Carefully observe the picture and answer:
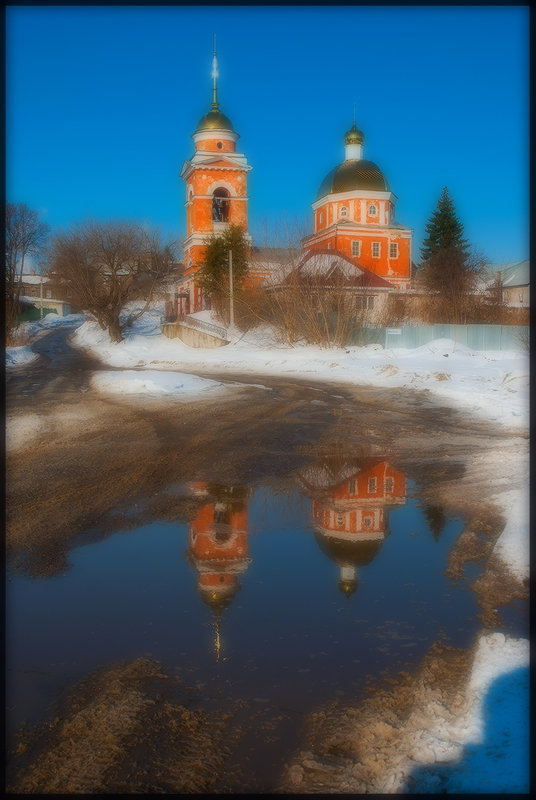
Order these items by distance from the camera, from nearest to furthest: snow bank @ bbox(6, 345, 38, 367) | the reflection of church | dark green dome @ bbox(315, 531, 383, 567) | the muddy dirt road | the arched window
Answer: the muddy dirt road < dark green dome @ bbox(315, 531, 383, 567) < the reflection of church < snow bank @ bbox(6, 345, 38, 367) < the arched window

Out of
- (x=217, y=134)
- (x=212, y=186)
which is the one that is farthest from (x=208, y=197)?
(x=217, y=134)

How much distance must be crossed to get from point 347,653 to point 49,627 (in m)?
2.06

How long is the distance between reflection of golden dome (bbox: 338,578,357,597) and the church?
43.0m

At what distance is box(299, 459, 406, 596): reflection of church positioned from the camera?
6.20m

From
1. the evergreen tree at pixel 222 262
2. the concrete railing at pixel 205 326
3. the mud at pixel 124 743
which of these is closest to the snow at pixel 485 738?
the mud at pixel 124 743

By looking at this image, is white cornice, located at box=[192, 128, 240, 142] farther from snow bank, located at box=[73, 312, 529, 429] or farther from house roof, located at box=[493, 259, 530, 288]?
house roof, located at box=[493, 259, 530, 288]

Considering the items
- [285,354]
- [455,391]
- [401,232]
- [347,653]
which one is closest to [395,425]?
[455,391]

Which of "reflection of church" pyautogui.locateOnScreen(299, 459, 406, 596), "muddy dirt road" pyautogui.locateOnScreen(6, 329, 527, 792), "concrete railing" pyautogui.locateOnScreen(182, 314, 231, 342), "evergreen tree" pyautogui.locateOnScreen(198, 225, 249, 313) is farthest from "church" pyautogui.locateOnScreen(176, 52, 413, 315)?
"reflection of church" pyautogui.locateOnScreen(299, 459, 406, 596)

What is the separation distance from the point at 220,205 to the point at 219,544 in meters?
50.1

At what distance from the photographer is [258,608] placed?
5.01 metres

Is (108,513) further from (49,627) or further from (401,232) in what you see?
(401,232)

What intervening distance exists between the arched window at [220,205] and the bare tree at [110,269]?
5.76 meters

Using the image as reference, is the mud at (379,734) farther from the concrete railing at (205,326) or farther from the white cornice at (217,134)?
the white cornice at (217,134)

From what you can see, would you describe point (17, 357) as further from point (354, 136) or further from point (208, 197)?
point (354, 136)
